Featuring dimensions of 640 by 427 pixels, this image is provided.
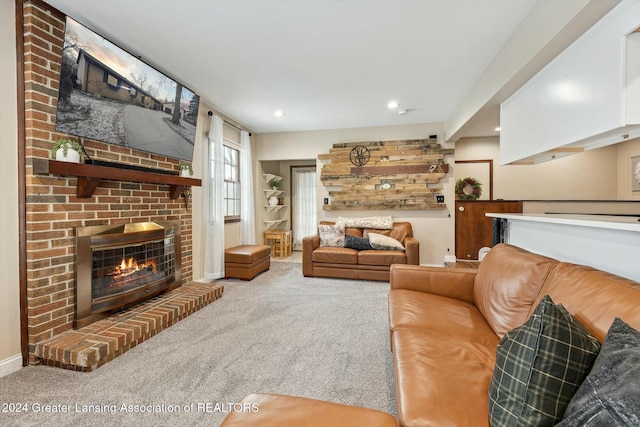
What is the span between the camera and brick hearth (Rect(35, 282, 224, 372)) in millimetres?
1832

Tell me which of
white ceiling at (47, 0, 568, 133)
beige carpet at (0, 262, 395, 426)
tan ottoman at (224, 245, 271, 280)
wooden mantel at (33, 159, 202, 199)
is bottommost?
beige carpet at (0, 262, 395, 426)

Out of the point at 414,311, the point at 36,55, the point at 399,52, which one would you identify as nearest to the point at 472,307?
the point at 414,311

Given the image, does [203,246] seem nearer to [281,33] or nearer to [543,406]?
[281,33]

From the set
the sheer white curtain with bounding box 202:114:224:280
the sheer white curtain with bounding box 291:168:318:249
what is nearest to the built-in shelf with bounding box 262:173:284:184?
the sheer white curtain with bounding box 291:168:318:249

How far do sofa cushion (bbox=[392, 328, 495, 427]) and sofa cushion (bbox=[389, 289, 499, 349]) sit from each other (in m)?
0.09

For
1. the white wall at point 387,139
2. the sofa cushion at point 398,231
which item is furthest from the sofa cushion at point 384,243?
the white wall at point 387,139

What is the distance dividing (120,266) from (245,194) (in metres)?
2.50

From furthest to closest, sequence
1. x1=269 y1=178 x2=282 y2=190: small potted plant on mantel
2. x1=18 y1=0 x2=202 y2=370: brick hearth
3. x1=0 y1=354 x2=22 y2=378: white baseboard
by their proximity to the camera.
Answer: x1=269 y1=178 x2=282 y2=190: small potted plant on mantel → x1=18 y1=0 x2=202 y2=370: brick hearth → x1=0 y1=354 x2=22 y2=378: white baseboard

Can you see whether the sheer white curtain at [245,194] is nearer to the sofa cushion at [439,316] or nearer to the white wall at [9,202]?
the white wall at [9,202]

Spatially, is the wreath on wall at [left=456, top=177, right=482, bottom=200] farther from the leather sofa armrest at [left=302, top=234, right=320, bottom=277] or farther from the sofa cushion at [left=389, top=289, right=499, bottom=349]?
the sofa cushion at [left=389, top=289, right=499, bottom=349]

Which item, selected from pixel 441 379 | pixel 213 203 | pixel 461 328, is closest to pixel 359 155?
pixel 213 203

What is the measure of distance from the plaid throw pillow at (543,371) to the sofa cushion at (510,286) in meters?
0.64

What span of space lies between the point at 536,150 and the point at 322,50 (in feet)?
6.54

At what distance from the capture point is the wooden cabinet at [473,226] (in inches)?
170
